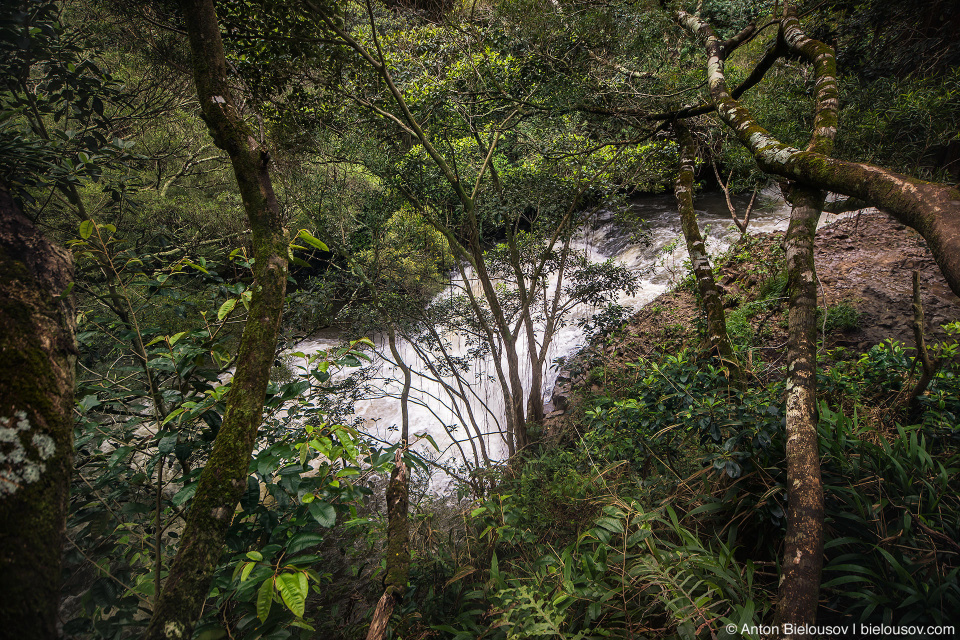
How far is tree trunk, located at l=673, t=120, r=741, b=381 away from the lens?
2.91 meters

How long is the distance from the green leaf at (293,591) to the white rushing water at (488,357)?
434 cm

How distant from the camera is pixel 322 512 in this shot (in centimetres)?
152

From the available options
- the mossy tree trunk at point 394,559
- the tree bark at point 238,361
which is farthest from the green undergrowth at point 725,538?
the tree bark at point 238,361

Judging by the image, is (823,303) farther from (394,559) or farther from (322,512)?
(322,512)

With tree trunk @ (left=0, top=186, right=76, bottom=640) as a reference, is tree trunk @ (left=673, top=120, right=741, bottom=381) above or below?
above

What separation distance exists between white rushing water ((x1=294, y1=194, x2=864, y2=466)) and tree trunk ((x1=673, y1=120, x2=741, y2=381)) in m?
1.90

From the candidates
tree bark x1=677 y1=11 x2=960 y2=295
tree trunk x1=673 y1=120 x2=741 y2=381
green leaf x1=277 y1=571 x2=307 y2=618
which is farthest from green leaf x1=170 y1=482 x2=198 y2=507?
tree trunk x1=673 y1=120 x2=741 y2=381

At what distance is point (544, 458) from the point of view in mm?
3602

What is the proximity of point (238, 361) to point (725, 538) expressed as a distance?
8.01 feet

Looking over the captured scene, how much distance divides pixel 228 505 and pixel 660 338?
6.06m

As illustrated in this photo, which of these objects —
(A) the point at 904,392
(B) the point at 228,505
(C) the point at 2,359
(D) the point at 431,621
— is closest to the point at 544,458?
(D) the point at 431,621

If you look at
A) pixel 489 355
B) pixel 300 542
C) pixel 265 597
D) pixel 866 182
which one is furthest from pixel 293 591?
pixel 489 355

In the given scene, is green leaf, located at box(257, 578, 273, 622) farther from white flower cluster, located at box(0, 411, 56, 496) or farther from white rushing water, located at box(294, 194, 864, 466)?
white rushing water, located at box(294, 194, 864, 466)

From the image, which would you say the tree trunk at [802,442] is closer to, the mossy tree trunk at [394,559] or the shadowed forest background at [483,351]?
the shadowed forest background at [483,351]
